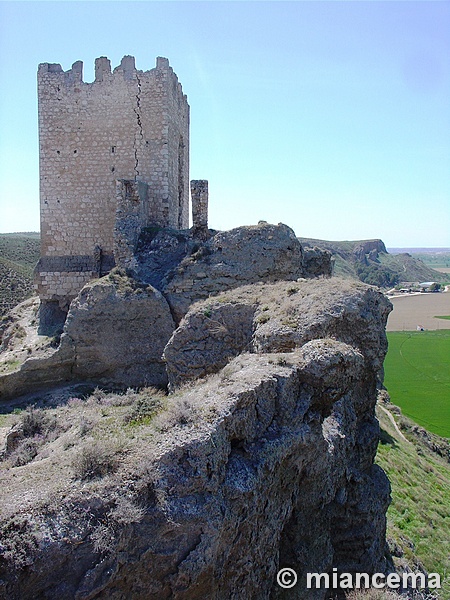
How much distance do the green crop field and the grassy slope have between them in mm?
9003

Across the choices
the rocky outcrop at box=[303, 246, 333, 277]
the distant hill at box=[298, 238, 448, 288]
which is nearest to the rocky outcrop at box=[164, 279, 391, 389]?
the rocky outcrop at box=[303, 246, 333, 277]

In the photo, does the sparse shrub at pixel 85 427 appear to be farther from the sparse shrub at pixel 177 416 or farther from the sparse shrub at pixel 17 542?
the sparse shrub at pixel 17 542

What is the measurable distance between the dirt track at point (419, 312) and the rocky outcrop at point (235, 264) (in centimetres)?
5453

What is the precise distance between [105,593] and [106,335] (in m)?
9.84

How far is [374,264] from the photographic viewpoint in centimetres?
12706

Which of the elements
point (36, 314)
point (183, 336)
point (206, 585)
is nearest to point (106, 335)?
point (183, 336)

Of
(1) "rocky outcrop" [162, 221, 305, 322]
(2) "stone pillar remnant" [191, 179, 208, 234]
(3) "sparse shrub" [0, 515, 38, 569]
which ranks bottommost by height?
(3) "sparse shrub" [0, 515, 38, 569]

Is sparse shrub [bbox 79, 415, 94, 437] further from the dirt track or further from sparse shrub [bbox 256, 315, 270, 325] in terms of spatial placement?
the dirt track

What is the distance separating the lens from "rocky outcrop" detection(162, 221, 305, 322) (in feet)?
45.7

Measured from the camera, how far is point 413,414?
2925 cm

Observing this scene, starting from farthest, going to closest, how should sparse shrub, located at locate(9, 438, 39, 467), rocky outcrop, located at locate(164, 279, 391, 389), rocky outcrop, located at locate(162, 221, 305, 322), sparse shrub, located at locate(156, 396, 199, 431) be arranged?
rocky outcrop, located at locate(162, 221, 305, 322), rocky outcrop, located at locate(164, 279, 391, 389), sparse shrub, located at locate(9, 438, 39, 467), sparse shrub, located at locate(156, 396, 199, 431)

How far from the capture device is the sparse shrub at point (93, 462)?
16.0ft

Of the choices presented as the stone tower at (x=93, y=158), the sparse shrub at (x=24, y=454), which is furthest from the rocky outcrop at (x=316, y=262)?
the sparse shrub at (x=24, y=454)

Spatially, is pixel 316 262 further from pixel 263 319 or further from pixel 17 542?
pixel 17 542
